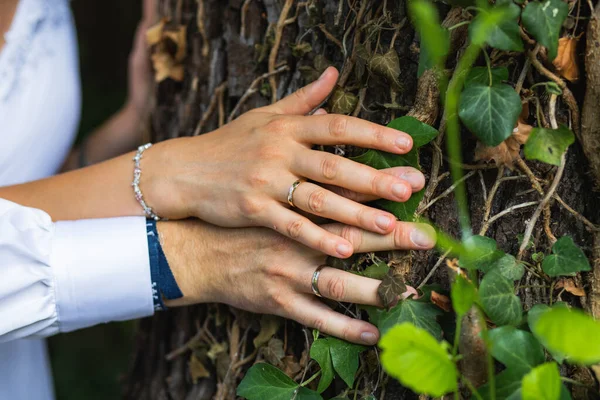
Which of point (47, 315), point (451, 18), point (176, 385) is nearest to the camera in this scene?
point (451, 18)

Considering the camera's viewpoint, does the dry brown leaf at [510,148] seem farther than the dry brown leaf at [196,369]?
No

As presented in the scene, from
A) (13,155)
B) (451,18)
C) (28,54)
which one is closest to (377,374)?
(451,18)

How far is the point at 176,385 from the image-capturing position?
4.82 feet

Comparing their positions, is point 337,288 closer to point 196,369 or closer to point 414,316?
point 414,316

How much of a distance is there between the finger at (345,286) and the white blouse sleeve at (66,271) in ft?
1.20

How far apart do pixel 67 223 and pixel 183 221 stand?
23 cm

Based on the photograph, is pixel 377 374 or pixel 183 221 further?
pixel 183 221

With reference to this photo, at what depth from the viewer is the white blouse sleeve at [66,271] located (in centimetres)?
103

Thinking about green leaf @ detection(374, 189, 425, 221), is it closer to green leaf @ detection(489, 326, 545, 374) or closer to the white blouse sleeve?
green leaf @ detection(489, 326, 545, 374)

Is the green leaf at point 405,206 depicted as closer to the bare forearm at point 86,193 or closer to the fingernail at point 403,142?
the fingernail at point 403,142

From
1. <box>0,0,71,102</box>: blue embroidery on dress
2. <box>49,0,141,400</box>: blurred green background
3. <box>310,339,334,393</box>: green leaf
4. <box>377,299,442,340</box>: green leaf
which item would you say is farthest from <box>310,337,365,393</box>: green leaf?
<box>49,0,141,400</box>: blurred green background

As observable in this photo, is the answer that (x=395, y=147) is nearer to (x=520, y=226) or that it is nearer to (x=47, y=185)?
(x=520, y=226)

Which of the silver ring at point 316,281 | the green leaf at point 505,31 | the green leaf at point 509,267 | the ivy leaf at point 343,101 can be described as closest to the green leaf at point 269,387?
the silver ring at point 316,281

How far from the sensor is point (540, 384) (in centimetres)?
60
